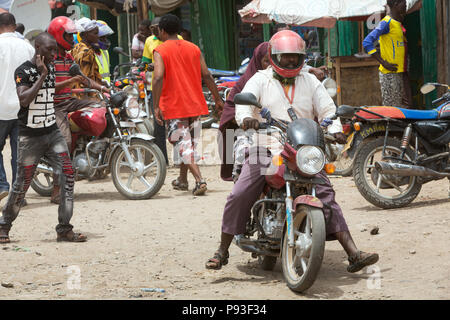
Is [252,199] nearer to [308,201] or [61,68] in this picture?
[308,201]

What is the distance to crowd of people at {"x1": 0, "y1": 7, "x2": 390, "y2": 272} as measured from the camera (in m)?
5.27

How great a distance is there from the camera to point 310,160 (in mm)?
4836

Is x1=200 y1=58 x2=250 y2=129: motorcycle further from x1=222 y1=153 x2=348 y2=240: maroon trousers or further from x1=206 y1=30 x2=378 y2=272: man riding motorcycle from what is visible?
x1=222 y1=153 x2=348 y2=240: maroon trousers

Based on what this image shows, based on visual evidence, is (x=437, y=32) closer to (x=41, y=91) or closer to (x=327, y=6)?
(x=327, y=6)


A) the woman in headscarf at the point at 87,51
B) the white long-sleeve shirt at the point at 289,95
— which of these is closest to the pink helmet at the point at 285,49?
the white long-sleeve shirt at the point at 289,95

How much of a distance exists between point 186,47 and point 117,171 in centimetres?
168

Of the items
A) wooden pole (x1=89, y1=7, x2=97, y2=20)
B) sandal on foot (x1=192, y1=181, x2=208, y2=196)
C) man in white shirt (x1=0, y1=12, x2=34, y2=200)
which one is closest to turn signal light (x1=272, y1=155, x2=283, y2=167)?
sandal on foot (x1=192, y1=181, x2=208, y2=196)

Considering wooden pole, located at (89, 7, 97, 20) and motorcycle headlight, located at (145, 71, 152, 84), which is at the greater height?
wooden pole, located at (89, 7, 97, 20)

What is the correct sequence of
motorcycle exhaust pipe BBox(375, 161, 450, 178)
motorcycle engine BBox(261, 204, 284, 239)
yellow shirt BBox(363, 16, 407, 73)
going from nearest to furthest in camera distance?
motorcycle engine BBox(261, 204, 284, 239) < motorcycle exhaust pipe BBox(375, 161, 450, 178) < yellow shirt BBox(363, 16, 407, 73)

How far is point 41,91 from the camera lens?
6.79 m

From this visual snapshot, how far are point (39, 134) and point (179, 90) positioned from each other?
290 centimetres

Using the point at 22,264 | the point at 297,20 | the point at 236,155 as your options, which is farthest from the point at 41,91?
the point at 297,20

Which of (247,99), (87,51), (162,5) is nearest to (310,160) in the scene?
(247,99)

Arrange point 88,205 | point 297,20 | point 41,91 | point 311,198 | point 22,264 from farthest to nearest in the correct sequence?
point 297,20 → point 88,205 → point 41,91 → point 22,264 → point 311,198
